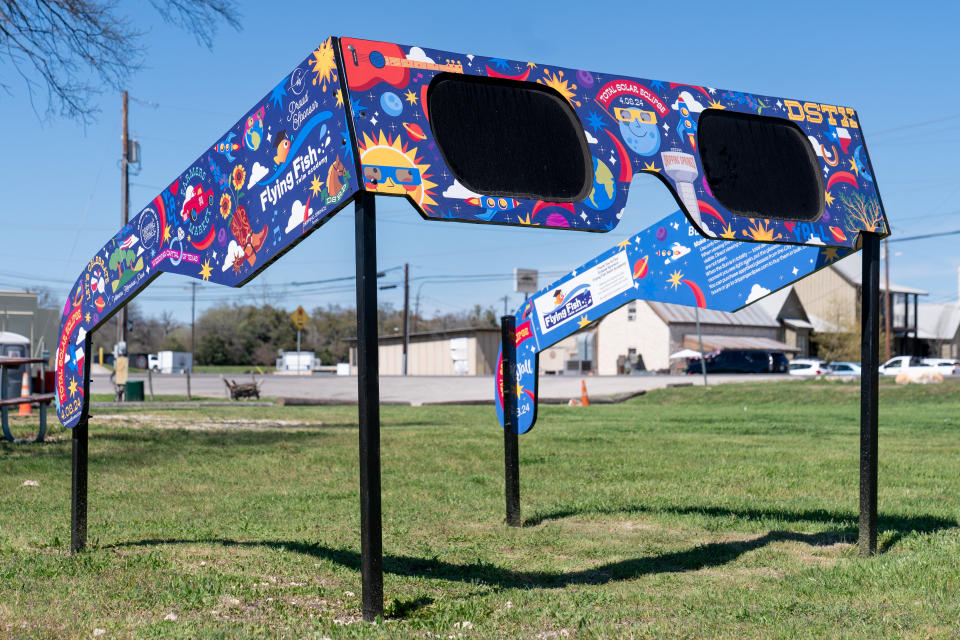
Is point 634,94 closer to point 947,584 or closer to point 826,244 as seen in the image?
point 826,244

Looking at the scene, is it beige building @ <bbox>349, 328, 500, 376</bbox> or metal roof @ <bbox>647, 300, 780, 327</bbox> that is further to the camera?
beige building @ <bbox>349, 328, 500, 376</bbox>

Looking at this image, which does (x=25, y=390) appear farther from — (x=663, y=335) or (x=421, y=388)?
(x=663, y=335)

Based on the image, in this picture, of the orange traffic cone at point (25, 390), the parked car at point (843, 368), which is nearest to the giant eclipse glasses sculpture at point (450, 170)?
the orange traffic cone at point (25, 390)

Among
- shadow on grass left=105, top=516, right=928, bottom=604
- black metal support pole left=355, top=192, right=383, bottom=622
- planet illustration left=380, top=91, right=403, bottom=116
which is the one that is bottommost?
shadow on grass left=105, top=516, right=928, bottom=604

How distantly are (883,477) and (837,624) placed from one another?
6464mm

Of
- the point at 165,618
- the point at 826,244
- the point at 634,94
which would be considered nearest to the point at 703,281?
the point at 826,244

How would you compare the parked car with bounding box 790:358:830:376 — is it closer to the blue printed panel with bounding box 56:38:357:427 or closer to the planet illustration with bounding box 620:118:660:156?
the planet illustration with bounding box 620:118:660:156

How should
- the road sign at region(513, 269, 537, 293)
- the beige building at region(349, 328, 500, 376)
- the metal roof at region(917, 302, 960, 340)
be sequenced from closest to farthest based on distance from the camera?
the road sign at region(513, 269, 537, 293) < the beige building at region(349, 328, 500, 376) < the metal roof at region(917, 302, 960, 340)

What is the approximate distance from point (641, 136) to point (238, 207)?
2.32m

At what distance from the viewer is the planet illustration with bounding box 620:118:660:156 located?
17.0 ft

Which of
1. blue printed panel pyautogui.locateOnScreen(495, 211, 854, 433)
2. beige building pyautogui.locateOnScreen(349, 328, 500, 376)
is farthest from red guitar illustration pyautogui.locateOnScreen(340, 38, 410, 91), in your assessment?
beige building pyautogui.locateOnScreen(349, 328, 500, 376)

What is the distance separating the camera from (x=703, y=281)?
22.7 ft

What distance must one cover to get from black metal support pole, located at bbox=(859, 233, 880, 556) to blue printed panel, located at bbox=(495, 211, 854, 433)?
0.23m

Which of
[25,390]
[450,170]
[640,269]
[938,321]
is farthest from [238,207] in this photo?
[938,321]
